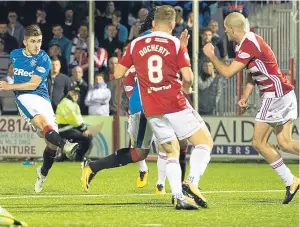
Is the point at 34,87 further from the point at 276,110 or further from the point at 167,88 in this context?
the point at 276,110

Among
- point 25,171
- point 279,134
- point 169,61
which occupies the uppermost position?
point 169,61

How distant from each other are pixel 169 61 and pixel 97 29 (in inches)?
522

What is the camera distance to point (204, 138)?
1270 centimetres

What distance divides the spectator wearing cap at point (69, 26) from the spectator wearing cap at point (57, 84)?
2.59m

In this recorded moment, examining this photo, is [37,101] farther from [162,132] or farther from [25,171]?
[25,171]

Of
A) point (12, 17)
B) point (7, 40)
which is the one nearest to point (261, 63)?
point (7, 40)

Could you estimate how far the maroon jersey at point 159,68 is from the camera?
1232cm

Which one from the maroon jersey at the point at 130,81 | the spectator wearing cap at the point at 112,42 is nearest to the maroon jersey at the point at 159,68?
the maroon jersey at the point at 130,81

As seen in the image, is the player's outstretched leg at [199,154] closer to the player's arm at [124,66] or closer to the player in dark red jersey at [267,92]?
the player in dark red jersey at [267,92]

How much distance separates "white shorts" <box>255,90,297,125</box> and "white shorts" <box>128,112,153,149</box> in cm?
139

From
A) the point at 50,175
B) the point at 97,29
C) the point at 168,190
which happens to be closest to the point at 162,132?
the point at 168,190

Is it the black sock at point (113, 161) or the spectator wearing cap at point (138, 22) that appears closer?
the black sock at point (113, 161)

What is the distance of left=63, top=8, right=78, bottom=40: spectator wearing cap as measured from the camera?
1005 inches

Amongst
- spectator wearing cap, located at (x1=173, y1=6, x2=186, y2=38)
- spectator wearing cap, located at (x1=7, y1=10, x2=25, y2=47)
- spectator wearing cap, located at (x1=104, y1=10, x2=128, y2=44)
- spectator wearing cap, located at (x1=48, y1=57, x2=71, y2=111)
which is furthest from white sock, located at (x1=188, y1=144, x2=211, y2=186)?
spectator wearing cap, located at (x1=7, y1=10, x2=25, y2=47)
